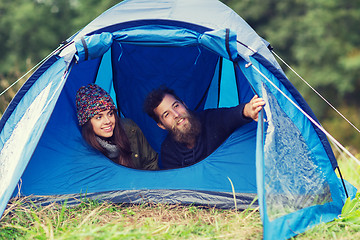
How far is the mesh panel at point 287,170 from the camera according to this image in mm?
2301

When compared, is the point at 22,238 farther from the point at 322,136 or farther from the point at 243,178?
the point at 322,136

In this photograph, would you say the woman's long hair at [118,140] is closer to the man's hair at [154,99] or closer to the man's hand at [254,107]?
the man's hair at [154,99]

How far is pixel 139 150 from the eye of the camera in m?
3.41

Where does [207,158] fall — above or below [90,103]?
below

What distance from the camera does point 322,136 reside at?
2701 millimetres

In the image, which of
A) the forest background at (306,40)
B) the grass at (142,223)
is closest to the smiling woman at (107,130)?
the grass at (142,223)

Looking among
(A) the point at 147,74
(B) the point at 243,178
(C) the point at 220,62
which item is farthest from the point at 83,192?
(C) the point at 220,62

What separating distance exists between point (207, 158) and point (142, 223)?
69 centimetres

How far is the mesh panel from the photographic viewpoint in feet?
7.55

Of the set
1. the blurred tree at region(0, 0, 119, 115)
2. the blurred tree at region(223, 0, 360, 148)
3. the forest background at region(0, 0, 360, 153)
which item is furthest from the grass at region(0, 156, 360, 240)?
the blurred tree at region(0, 0, 119, 115)

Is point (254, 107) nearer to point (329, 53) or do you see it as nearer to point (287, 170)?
point (287, 170)

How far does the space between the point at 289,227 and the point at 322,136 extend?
0.67 meters

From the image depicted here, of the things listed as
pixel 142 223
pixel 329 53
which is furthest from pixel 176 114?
pixel 329 53

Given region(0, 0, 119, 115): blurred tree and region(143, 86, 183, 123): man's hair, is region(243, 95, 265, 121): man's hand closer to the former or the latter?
region(143, 86, 183, 123): man's hair
